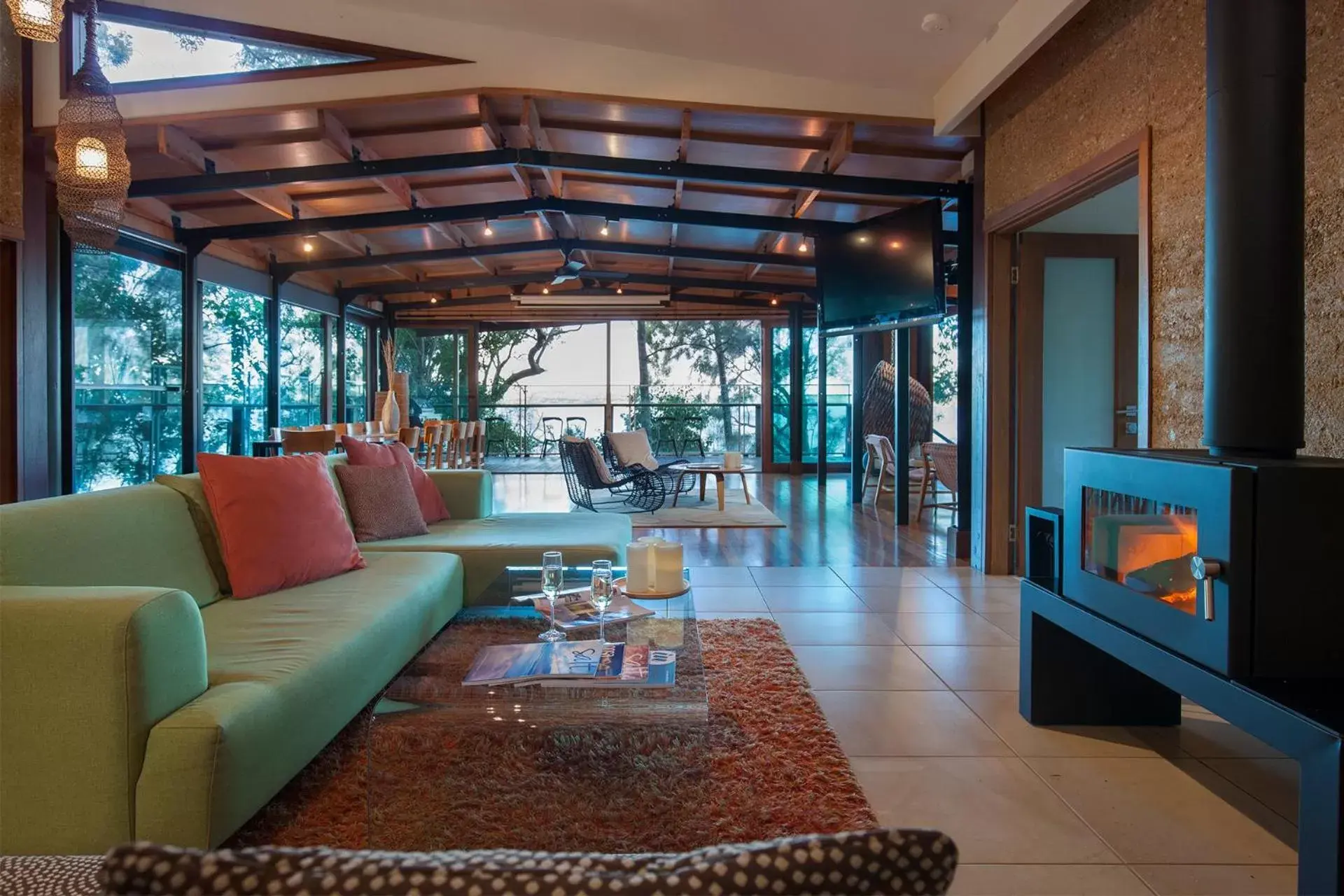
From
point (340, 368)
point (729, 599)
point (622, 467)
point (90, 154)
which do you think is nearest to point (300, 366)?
point (340, 368)

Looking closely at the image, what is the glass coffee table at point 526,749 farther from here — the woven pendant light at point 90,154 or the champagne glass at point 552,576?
the woven pendant light at point 90,154

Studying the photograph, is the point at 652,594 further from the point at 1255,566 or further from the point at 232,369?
the point at 232,369

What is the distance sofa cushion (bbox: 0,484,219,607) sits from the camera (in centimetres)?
183

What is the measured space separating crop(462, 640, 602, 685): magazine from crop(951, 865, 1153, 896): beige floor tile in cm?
89

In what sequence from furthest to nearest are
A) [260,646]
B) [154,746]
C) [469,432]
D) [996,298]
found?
1. [469,432]
2. [996,298]
3. [260,646]
4. [154,746]

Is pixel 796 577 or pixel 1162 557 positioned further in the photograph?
pixel 796 577

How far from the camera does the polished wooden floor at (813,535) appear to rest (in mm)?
5031

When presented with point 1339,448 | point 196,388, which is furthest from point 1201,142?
point 196,388

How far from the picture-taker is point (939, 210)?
5133mm

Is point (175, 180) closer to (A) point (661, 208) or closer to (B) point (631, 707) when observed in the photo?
(A) point (661, 208)

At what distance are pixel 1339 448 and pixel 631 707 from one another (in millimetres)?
1977

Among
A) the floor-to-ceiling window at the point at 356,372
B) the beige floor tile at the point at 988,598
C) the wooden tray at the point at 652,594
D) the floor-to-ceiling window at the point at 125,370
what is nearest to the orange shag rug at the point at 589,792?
the wooden tray at the point at 652,594

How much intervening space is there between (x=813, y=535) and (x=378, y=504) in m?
3.49

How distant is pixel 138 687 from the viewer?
1462 millimetres
